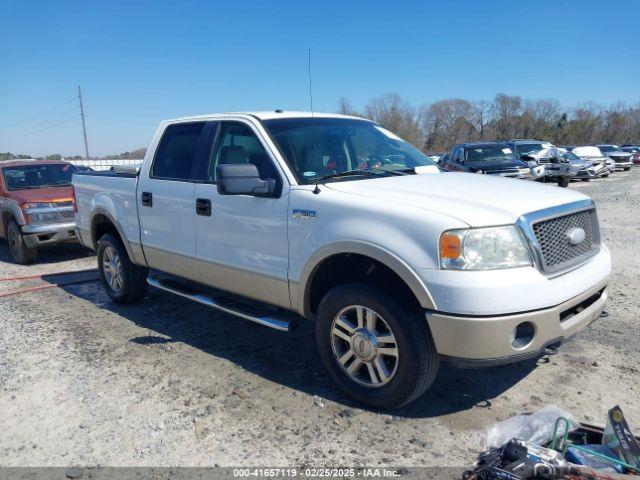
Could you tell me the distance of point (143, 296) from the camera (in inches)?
241

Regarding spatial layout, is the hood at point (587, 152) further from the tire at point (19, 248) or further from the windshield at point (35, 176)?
the tire at point (19, 248)

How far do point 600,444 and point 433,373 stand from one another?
3.09 feet

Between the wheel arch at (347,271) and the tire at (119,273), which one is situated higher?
the wheel arch at (347,271)

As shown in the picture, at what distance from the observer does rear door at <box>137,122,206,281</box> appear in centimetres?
467

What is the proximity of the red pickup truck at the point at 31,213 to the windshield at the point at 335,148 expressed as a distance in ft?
19.4

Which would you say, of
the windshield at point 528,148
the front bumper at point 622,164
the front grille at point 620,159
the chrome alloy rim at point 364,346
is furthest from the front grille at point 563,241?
the front grille at point 620,159

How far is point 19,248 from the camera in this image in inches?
351

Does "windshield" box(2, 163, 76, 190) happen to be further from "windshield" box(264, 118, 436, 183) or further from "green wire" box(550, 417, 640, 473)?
"green wire" box(550, 417, 640, 473)

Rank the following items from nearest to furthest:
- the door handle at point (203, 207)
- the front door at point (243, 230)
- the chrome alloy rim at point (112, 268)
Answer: the front door at point (243, 230) → the door handle at point (203, 207) → the chrome alloy rim at point (112, 268)

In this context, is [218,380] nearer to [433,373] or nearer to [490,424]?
[433,373]

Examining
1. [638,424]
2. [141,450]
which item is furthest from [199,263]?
[638,424]

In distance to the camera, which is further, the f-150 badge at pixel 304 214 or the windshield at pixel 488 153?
the windshield at pixel 488 153

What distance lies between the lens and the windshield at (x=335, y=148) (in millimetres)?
4012

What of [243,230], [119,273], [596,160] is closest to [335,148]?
[243,230]
